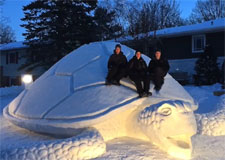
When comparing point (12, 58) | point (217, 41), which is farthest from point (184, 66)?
point (12, 58)

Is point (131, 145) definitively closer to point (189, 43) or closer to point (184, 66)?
point (184, 66)

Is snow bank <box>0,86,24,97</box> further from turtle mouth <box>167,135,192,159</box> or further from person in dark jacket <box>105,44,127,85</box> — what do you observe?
turtle mouth <box>167,135,192,159</box>

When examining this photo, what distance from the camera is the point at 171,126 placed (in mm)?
3115

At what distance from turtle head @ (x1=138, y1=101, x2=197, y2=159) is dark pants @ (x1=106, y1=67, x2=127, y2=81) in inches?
25.8

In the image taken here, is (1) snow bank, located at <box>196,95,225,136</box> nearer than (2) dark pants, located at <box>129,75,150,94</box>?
No

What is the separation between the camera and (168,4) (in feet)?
78.6

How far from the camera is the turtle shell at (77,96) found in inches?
128

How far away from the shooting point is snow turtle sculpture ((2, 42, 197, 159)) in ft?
9.58

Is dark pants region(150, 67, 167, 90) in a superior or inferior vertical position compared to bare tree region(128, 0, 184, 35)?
inferior

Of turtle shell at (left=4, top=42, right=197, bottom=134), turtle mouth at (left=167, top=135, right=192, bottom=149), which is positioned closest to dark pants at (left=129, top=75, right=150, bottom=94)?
turtle shell at (left=4, top=42, right=197, bottom=134)

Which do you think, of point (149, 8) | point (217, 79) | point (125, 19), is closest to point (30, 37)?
point (125, 19)

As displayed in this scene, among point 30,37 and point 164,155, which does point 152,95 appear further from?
point 30,37

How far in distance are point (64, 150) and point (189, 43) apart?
13.8m

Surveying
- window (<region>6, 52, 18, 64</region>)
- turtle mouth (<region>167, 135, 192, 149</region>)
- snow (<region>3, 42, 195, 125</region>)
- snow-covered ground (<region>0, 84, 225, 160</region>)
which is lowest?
snow-covered ground (<region>0, 84, 225, 160</region>)
